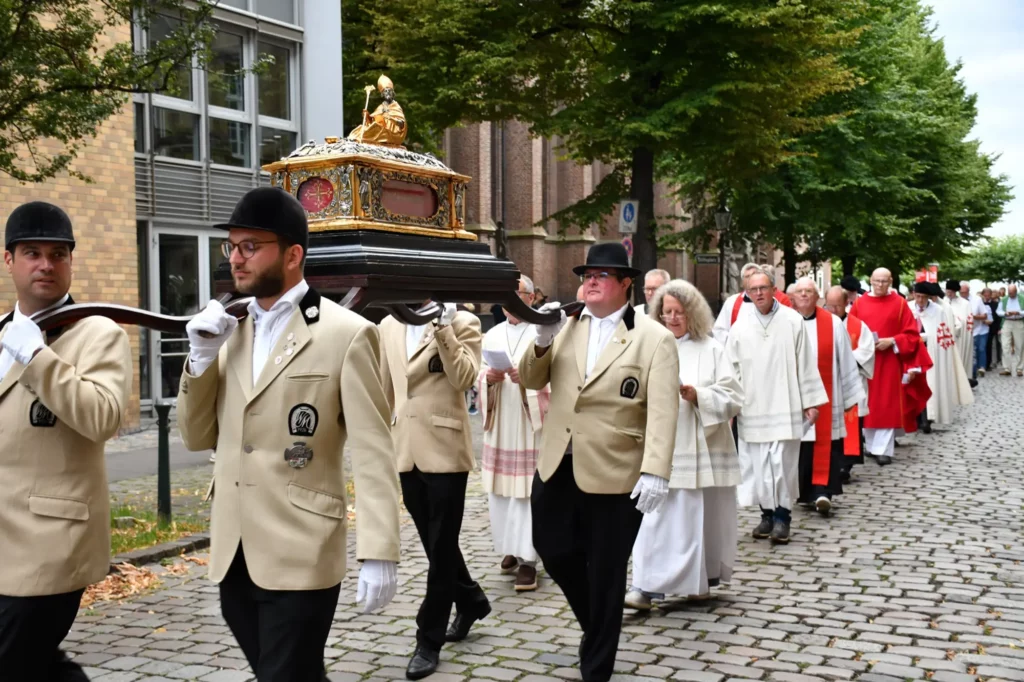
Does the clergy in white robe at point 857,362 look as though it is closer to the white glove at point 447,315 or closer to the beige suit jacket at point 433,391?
the beige suit jacket at point 433,391

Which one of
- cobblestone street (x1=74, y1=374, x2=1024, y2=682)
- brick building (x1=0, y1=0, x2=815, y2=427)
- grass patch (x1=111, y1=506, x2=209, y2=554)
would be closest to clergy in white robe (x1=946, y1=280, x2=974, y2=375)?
brick building (x1=0, y1=0, x2=815, y2=427)

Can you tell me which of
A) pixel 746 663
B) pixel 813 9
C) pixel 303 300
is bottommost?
pixel 746 663

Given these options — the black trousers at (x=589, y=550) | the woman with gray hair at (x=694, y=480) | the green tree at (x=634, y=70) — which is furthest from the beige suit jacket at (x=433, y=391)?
A: the green tree at (x=634, y=70)

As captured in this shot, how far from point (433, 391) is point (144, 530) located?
4.14 meters

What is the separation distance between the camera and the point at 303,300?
Result: 3896 millimetres

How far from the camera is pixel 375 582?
366cm

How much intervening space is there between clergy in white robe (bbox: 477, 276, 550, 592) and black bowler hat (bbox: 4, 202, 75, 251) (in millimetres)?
4168

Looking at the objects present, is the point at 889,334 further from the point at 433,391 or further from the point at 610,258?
the point at 610,258

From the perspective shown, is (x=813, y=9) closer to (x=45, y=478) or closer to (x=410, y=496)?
(x=410, y=496)

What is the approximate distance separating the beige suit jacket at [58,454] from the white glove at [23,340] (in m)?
0.03

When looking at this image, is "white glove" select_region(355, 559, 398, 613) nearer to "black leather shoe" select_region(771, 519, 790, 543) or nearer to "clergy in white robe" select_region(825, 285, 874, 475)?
"black leather shoe" select_region(771, 519, 790, 543)

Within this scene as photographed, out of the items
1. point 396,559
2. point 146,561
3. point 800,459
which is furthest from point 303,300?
point 800,459

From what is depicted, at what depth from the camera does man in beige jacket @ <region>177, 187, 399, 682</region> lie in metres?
3.71

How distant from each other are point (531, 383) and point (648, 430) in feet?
2.30
